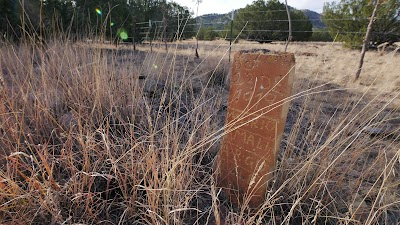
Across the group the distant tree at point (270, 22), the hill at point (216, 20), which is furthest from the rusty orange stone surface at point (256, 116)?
the distant tree at point (270, 22)

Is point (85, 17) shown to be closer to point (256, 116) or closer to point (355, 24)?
point (256, 116)

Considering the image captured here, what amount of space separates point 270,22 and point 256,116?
46.8 ft

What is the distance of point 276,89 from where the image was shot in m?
1.06

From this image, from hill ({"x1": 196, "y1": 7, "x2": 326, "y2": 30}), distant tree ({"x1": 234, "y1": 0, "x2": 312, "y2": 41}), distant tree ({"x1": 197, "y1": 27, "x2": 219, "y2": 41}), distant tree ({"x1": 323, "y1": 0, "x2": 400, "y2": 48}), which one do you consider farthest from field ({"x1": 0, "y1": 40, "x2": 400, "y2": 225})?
distant tree ({"x1": 234, "y1": 0, "x2": 312, "y2": 41})

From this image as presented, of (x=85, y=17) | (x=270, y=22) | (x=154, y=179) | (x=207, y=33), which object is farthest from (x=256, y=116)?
(x=270, y=22)

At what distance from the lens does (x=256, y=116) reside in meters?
1.14

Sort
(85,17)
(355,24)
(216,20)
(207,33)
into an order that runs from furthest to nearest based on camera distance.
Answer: (355,24) → (85,17) → (216,20) → (207,33)

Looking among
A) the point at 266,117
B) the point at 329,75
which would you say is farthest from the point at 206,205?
the point at 329,75

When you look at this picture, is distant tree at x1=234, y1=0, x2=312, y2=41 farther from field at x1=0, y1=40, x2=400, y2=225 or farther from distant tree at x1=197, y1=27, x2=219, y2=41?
field at x1=0, y1=40, x2=400, y2=225

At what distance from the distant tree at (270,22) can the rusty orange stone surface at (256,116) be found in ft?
41.3

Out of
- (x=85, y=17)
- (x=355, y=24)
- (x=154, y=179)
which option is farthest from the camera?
(x=355, y=24)

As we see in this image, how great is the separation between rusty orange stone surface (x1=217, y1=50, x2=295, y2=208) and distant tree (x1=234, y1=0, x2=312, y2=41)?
41.3ft

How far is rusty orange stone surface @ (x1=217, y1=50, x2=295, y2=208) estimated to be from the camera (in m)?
1.05

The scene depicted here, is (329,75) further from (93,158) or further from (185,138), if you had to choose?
(93,158)
